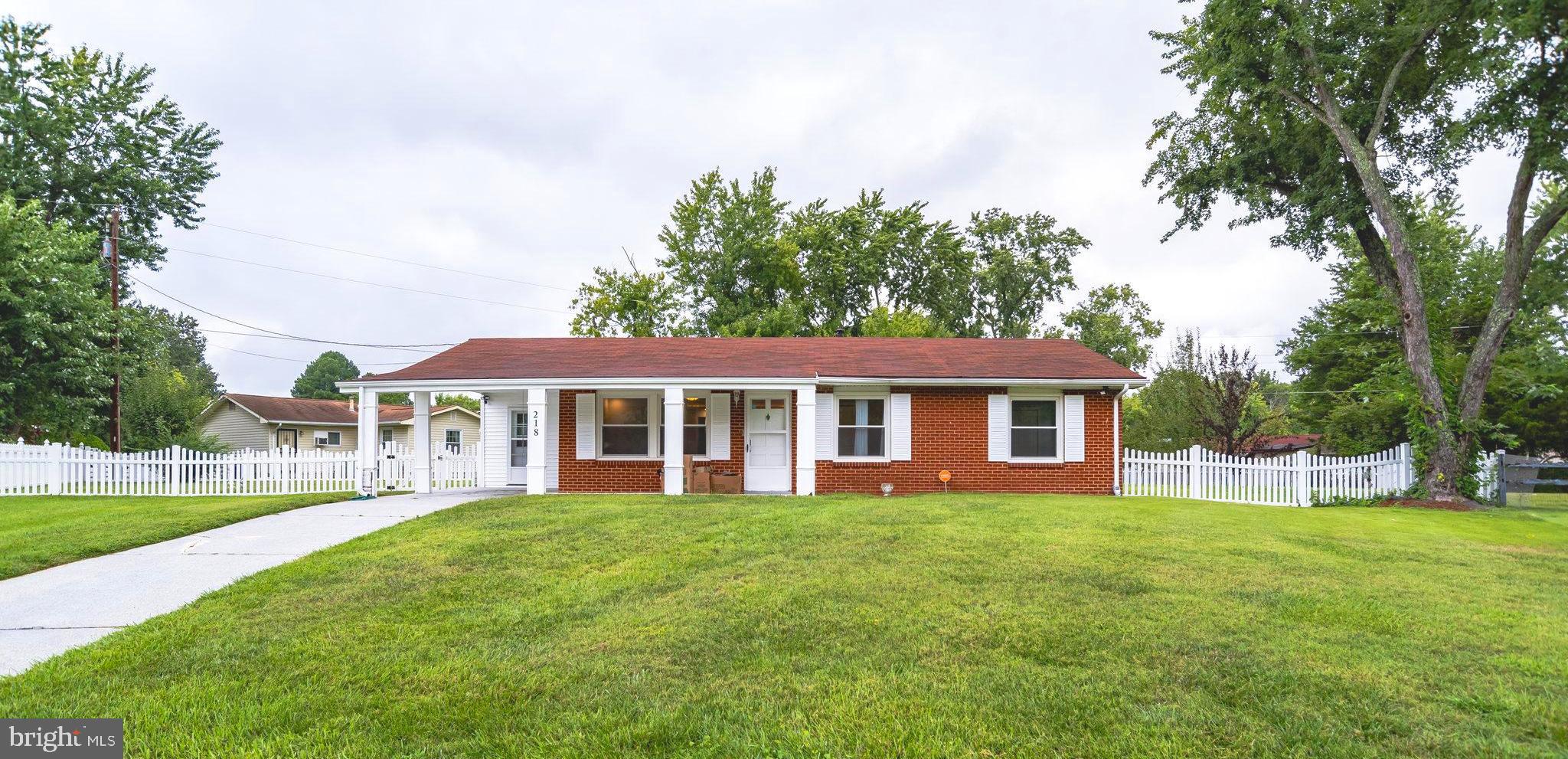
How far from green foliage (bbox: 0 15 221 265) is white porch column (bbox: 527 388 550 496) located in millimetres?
22736

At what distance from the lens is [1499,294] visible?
51.1 ft

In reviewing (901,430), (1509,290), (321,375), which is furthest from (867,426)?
(321,375)

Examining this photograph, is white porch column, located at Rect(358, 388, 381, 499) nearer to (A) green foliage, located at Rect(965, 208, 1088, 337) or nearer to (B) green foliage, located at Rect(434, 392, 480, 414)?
(B) green foliage, located at Rect(434, 392, 480, 414)

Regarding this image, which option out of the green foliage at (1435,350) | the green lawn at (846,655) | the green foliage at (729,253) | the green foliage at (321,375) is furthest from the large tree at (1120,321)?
the green foliage at (321,375)

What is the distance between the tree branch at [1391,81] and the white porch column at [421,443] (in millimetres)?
20861

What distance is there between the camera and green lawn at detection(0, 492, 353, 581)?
792 centimetres

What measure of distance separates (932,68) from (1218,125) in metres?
7.61

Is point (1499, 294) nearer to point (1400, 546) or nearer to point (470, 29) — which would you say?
point (1400, 546)

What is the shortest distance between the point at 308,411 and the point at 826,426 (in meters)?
32.6

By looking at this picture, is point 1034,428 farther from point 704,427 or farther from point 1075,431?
point 704,427

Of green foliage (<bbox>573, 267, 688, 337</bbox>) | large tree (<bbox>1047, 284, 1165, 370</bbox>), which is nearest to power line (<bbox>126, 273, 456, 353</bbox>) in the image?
green foliage (<bbox>573, 267, 688, 337</bbox>)

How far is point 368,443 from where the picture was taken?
47.6ft

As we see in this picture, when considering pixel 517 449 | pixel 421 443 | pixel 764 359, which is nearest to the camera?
pixel 421 443

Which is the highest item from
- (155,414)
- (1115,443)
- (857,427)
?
(155,414)
